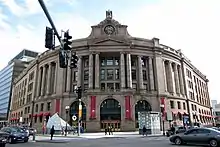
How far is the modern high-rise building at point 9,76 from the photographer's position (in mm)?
112188

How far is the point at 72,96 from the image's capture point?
5588 centimetres

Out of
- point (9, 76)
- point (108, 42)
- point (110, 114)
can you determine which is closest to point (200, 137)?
point (110, 114)

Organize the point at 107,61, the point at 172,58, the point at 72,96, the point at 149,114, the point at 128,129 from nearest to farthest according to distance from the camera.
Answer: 1. the point at 149,114
2. the point at 128,129
3. the point at 72,96
4. the point at 107,61
5. the point at 172,58

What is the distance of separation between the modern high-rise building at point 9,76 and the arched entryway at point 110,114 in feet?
242

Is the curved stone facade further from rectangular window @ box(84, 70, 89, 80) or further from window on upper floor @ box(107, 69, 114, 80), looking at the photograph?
rectangular window @ box(84, 70, 89, 80)

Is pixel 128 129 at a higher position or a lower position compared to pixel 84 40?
lower

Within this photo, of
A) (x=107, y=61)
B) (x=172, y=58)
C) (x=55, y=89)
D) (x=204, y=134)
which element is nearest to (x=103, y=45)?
(x=107, y=61)

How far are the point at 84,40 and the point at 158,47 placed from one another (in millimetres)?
20051

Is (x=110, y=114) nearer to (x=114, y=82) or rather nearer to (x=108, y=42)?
(x=114, y=82)

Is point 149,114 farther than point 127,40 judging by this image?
No

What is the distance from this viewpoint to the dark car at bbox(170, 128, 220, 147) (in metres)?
16.5

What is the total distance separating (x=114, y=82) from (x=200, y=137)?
3952 cm

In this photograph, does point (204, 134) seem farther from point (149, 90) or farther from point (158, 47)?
point (158, 47)

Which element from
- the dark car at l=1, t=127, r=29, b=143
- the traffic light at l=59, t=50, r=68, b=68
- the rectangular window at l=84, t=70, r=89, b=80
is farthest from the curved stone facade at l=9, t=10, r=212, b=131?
the traffic light at l=59, t=50, r=68, b=68
